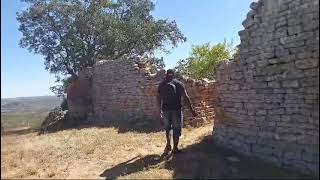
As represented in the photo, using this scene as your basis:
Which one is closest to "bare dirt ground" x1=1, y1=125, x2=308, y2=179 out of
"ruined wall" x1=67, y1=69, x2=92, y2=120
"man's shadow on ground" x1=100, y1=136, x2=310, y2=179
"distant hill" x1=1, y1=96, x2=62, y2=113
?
"man's shadow on ground" x1=100, y1=136, x2=310, y2=179

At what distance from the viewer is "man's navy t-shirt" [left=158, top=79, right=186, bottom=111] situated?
328 inches

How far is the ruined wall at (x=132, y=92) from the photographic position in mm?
12312

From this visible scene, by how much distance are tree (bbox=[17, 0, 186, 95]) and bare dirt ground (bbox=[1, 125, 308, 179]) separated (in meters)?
10.2

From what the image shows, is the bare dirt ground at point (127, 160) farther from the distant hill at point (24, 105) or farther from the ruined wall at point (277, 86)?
the distant hill at point (24, 105)

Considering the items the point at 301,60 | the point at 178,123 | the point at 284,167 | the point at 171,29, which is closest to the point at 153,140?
the point at 178,123

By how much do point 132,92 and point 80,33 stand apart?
316 inches

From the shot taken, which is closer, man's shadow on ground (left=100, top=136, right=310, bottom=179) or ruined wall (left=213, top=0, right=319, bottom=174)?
ruined wall (left=213, top=0, right=319, bottom=174)

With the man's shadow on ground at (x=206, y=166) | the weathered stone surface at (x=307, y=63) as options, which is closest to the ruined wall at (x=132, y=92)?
the man's shadow on ground at (x=206, y=166)

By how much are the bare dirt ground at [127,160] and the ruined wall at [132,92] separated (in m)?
1.07

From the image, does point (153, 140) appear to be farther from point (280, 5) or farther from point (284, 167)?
point (280, 5)

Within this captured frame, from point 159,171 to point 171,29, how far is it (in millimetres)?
16711

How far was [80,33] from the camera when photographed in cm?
2112

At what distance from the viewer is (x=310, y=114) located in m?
6.74

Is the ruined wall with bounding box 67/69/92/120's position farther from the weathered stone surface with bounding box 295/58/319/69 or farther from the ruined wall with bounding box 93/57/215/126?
the weathered stone surface with bounding box 295/58/319/69
